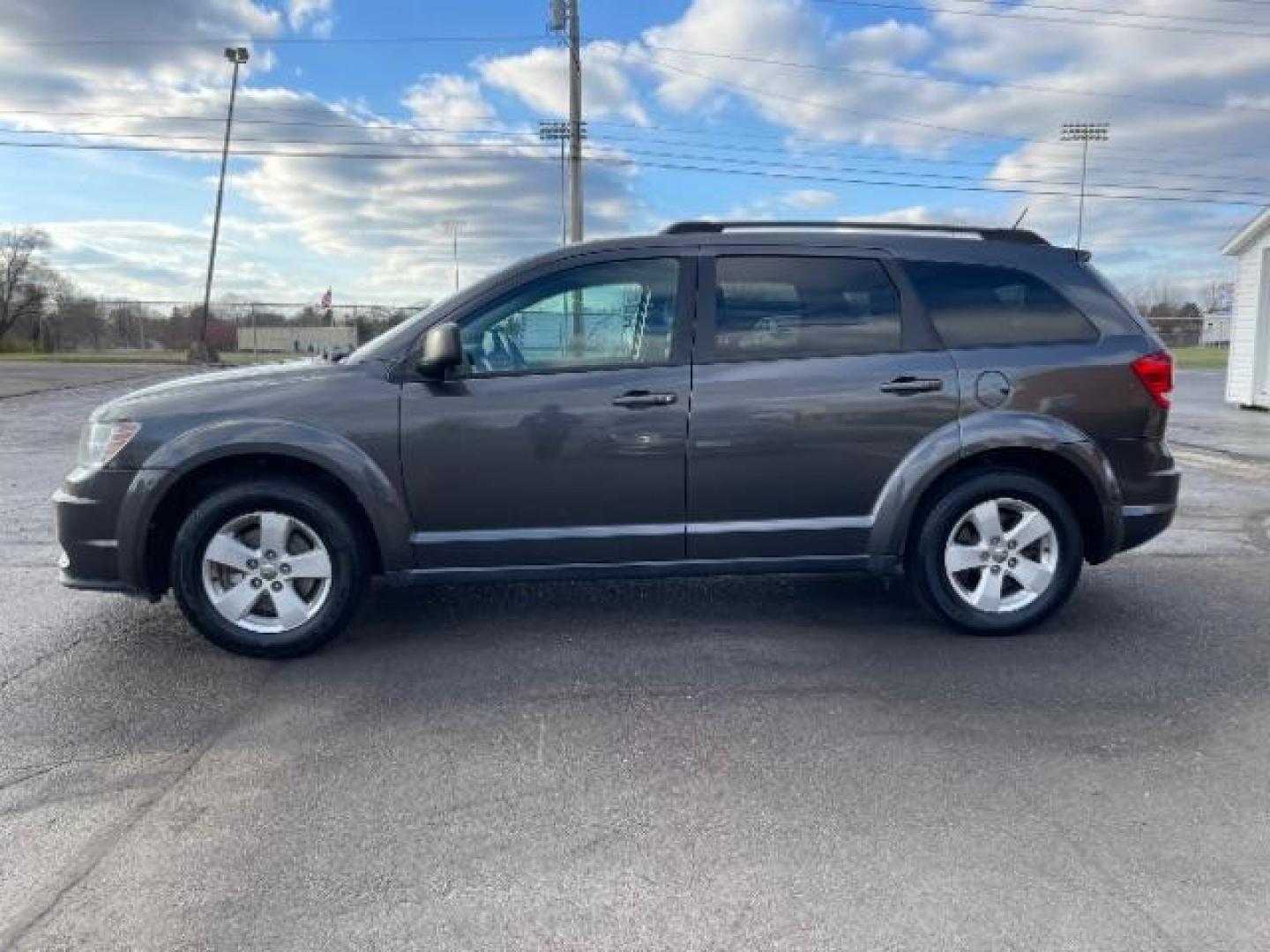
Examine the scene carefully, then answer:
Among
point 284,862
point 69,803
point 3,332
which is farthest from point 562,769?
point 3,332

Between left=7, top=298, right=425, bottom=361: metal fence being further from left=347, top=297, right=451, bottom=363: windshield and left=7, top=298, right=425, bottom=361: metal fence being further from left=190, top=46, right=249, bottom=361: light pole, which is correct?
left=347, top=297, right=451, bottom=363: windshield

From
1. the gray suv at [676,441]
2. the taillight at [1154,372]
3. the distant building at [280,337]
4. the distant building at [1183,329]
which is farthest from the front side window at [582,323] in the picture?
the distant building at [1183,329]

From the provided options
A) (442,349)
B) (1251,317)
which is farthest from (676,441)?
(1251,317)

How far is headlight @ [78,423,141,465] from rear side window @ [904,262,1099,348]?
3679 millimetres

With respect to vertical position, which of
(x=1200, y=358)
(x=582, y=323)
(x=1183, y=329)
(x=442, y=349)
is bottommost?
(x=1200, y=358)

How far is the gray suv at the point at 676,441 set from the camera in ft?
14.2

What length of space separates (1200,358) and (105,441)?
54.5 metres

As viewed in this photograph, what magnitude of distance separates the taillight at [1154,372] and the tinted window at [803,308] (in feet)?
3.92

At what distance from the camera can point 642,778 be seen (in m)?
3.27

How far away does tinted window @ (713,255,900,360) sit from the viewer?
456cm

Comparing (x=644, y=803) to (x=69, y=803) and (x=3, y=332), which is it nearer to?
(x=69, y=803)

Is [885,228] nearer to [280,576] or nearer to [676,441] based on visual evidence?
[676,441]

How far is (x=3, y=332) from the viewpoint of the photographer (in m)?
59.1

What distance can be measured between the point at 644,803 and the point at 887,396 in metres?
2.32
